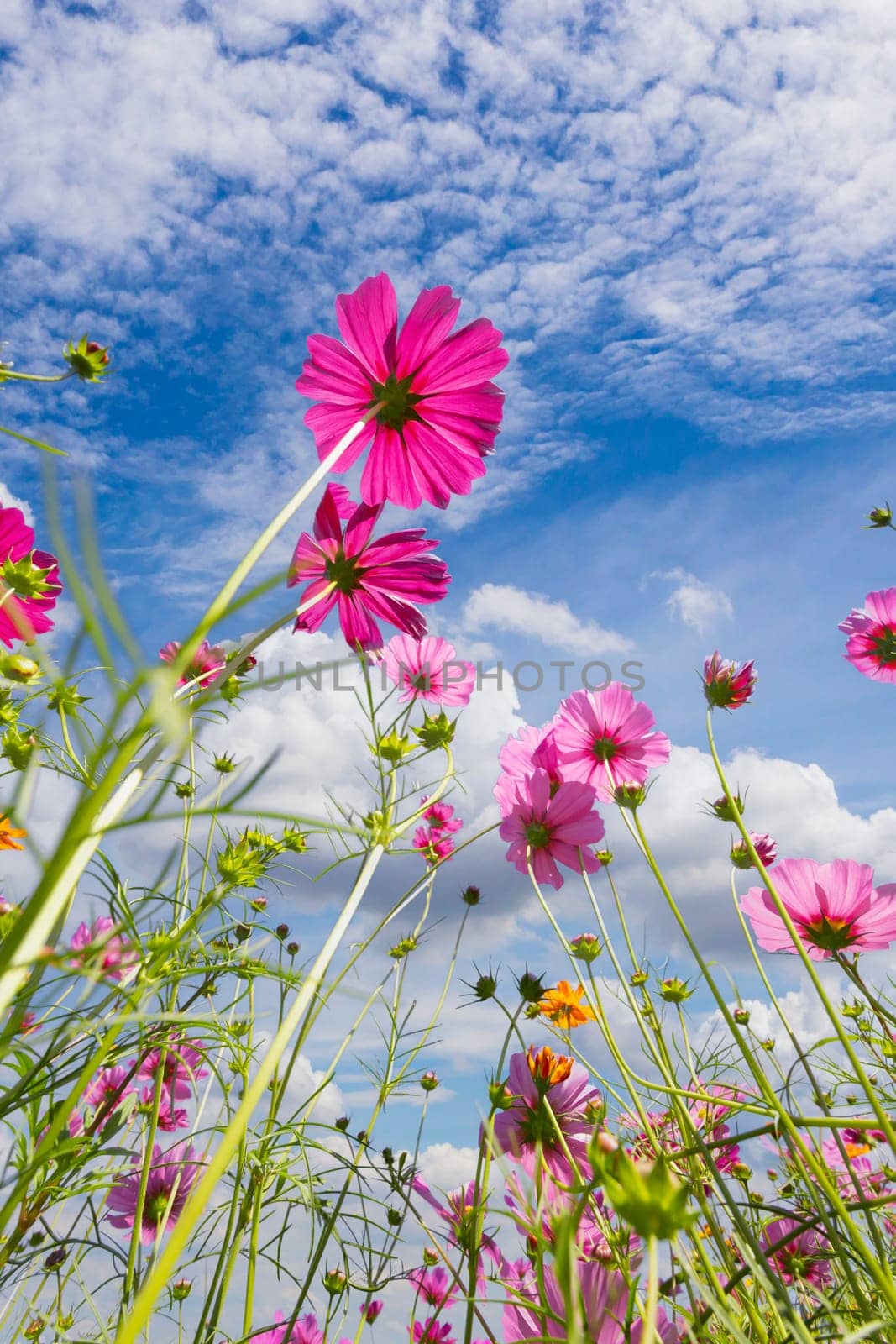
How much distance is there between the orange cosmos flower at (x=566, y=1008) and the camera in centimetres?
136

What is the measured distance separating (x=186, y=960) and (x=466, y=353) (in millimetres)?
564

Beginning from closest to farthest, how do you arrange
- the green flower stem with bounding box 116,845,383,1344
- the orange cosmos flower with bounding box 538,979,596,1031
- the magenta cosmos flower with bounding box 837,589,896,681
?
the green flower stem with bounding box 116,845,383,1344 → the orange cosmos flower with bounding box 538,979,596,1031 → the magenta cosmos flower with bounding box 837,589,896,681

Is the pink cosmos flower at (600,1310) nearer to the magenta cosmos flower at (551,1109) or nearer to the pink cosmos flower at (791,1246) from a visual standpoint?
the magenta cosmos flower at (551,1109)

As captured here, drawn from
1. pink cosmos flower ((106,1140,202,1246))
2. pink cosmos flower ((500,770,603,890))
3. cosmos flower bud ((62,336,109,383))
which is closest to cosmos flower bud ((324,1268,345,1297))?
pink cosmos flower ((106,1140,202,1246))

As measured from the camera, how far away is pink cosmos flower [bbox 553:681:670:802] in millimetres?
1127

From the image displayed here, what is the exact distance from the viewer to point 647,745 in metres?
1.15

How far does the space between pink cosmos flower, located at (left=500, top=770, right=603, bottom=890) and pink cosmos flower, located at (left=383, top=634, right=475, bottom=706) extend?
18cm

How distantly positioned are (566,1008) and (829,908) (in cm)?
66

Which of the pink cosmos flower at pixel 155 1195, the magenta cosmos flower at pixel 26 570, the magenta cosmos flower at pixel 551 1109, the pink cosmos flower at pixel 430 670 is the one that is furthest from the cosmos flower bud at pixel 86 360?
the pink cosmos flower at pixel 155 1195

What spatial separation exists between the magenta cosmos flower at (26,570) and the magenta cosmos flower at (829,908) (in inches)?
30.4

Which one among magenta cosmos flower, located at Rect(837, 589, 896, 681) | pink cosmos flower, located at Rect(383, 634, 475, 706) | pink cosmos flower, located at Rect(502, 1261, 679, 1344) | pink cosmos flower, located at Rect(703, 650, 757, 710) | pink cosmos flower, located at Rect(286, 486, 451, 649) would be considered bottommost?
pink cosmos flower, located at Rect(502, 1261, 679, 1344)

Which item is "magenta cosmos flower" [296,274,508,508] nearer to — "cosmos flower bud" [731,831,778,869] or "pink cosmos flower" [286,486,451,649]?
"pink cosmos flower" [286,486,451,649]

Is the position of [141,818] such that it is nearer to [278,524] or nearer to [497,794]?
[278,524]

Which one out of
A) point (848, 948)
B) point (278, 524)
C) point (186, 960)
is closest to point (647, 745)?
point (848, 948)
